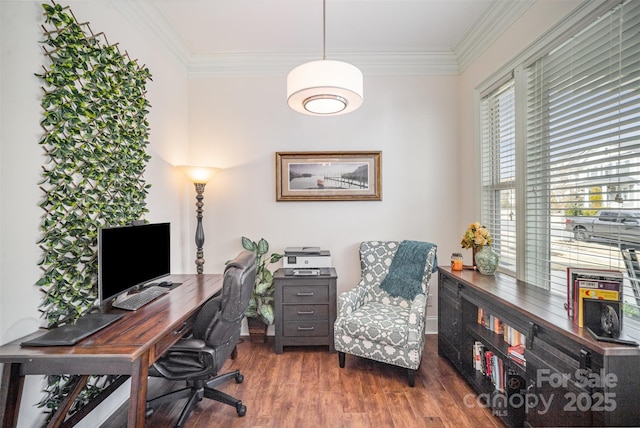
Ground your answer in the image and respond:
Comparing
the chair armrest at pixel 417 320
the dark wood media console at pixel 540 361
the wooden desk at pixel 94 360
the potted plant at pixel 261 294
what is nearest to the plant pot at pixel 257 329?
the potted plant at pixel 261 294

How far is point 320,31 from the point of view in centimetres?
274

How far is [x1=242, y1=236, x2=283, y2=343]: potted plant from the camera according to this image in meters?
2.98

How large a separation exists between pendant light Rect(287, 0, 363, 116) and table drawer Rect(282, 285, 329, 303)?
1.73 metres

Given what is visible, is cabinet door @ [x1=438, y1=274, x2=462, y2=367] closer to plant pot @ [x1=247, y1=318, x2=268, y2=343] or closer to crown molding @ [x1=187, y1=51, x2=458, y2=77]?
plant pot @ [x1=247, y1=318, x2=268, y2=343]

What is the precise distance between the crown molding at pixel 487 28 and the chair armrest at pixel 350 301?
8.22 ft

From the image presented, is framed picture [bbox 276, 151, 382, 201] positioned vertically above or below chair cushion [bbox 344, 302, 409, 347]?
above

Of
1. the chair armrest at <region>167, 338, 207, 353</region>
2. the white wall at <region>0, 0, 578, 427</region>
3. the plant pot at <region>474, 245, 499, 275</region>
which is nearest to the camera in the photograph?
the chair armrest at <region>167, 338, 207, 353</region>

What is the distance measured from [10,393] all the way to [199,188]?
1.99 meters

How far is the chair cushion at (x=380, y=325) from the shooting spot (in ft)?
7.46

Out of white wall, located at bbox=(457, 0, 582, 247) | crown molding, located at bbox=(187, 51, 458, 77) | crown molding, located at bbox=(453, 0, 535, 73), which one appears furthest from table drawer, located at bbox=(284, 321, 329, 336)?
crown molding, located at bbox=(453, 0, 535, 73)

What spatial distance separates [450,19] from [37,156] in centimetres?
311

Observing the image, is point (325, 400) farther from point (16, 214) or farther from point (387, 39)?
point (387, 39)

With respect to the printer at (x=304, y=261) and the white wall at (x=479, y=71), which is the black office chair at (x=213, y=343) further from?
the white wall at (x=479, y=71)

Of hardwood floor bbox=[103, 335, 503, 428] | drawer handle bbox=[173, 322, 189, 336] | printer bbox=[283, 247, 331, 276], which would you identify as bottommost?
hardwood floor bbox=[103, 335, 503, 428]
